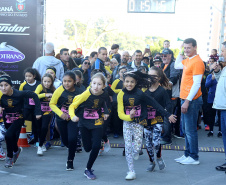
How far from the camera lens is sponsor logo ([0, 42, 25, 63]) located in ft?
28.8

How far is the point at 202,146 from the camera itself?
7.77 metres

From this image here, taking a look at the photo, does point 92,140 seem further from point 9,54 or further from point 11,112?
point 9,54

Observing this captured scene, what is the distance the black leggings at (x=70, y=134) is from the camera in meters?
5.68

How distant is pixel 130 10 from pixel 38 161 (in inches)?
547

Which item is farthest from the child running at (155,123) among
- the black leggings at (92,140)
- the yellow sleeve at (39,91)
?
the yellow sleeve at (39,91)

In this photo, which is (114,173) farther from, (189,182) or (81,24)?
(81,24)

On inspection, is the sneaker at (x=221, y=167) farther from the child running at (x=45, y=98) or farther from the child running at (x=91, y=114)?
the child running at (x=45, y=98)

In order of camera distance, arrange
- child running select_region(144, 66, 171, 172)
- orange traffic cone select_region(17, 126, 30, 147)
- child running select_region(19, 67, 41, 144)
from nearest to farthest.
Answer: child running select_region(144, 66, 171, 172) → child running select_region(19, 67, 41, 144) → orange traffic cone select_region(17, 126, 30, 147)

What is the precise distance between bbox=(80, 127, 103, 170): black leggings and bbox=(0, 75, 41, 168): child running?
1353mm

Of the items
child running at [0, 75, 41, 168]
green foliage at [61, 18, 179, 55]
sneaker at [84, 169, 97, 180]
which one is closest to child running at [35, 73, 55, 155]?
child running at [0, 75, 41, 168]

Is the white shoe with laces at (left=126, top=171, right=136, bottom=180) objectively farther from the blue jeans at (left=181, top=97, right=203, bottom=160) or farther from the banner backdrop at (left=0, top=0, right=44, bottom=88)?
the banner backdrop at (left=0, top=0, right=44, bottom=88)

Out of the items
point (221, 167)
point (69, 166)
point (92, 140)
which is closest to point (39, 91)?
point (69, 166)

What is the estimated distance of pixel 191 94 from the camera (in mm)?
5777

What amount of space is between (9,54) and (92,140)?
445cm
